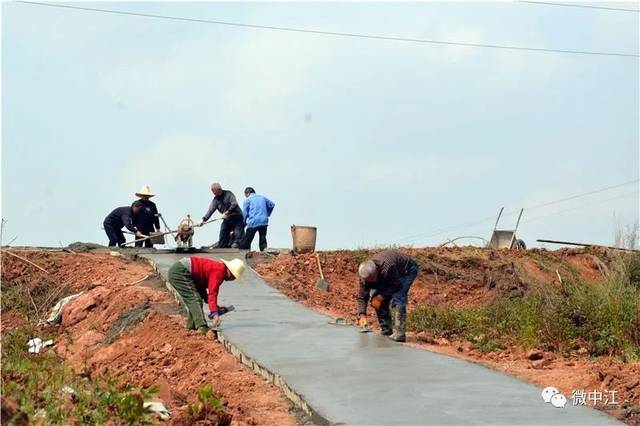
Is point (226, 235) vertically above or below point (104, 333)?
above

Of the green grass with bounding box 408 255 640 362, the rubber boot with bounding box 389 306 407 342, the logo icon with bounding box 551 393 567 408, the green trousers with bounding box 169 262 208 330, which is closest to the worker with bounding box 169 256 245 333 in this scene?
the green trousers with bounding box 169 262 208 330

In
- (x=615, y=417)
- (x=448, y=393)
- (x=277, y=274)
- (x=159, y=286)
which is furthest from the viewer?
(x=277, y=274)

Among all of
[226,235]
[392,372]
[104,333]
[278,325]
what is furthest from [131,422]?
[226,235]

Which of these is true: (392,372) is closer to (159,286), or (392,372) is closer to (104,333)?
(104,333)

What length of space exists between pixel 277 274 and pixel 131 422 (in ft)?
43.0

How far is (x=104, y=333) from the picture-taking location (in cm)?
1606

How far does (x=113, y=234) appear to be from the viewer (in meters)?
22.5

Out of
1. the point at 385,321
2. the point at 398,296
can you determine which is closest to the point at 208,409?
the point at 398,296

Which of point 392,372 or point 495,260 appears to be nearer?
point 392,372

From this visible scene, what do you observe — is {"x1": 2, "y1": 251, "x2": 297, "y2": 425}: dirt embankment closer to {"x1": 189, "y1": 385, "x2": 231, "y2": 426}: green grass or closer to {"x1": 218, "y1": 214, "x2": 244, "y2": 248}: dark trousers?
{"x1": 189, "y1": 385, "x2": 231, "y2": 426}: green grass

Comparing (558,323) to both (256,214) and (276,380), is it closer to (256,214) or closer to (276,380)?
(276,380)

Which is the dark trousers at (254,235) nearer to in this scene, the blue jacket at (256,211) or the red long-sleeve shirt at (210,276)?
the blue jacket at (256,211)

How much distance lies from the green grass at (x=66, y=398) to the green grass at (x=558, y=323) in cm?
600

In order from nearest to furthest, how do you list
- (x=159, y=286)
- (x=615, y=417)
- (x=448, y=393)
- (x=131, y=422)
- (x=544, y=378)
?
(x=131, y=422)
(x=615, y=417)
(x=448, y=393)
(x=544, y=378)
(x=159, y=286)
